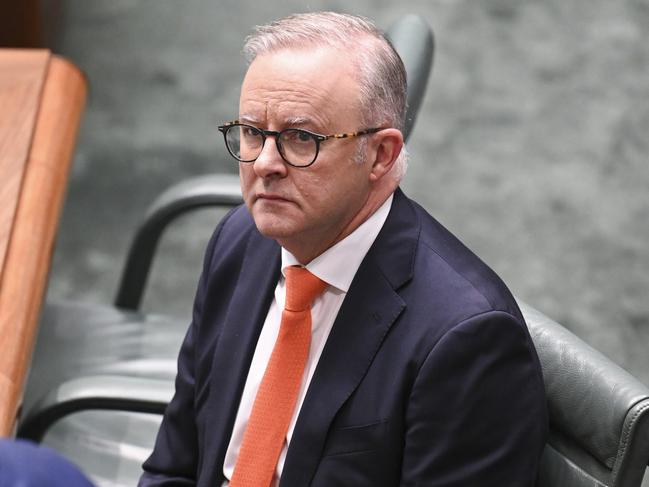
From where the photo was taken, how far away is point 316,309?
63.4 inches

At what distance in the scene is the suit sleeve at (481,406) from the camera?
144 centimetres

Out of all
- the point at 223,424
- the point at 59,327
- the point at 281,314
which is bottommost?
the point at 59,327

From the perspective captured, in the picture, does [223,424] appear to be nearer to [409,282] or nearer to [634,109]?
[409,282]

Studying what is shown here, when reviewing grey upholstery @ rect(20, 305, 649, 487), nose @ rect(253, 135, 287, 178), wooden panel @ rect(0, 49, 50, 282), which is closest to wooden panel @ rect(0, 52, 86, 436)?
wooden panel @ rect(0, 49, 50, 282)

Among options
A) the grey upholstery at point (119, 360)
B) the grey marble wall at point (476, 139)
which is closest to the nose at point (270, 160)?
the grey upholstery at point (119, 360)

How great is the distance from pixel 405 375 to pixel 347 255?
0.19m

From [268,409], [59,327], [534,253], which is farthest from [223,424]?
[534,253]

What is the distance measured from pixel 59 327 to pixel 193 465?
0.68 meters

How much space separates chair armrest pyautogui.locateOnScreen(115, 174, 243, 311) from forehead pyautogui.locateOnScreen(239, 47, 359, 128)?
808 millimetres

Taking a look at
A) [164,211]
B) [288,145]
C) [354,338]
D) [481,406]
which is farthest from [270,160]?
[164,211]

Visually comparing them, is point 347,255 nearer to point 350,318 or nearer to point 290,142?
point 350,318

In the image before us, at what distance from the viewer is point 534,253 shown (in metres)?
3.54

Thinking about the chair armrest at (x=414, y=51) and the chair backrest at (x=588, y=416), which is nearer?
the chair backrest at (x=588, y=416)

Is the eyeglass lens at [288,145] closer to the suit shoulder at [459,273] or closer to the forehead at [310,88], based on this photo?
the forehead at [310,88]
